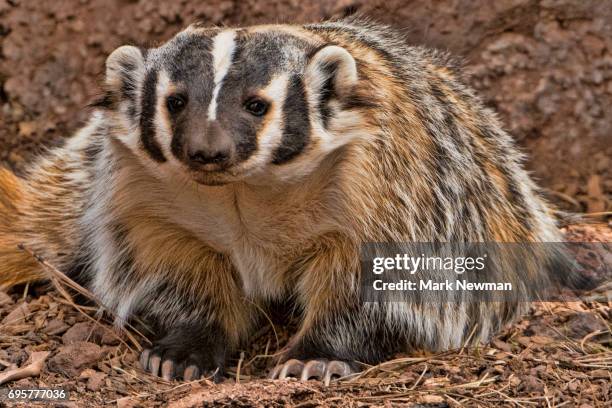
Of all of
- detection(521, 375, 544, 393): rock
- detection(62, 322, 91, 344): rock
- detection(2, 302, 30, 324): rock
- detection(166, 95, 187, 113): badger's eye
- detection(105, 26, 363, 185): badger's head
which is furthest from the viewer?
detection(2, 302, 30, 324): rock

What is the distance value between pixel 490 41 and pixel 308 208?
2.29 meters

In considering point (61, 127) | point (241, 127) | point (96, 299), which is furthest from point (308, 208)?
point (61, 127)

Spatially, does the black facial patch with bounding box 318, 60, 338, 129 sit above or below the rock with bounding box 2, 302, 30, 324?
above

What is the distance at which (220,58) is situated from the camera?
4.09 m

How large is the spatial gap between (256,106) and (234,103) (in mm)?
97

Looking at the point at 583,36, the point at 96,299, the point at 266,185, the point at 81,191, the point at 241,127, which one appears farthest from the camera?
the point at 583,36

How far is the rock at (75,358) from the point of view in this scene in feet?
14.6

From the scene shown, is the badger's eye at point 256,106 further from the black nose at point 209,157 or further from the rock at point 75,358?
the rock at point 75,358

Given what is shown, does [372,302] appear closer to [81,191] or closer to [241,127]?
[241,127]

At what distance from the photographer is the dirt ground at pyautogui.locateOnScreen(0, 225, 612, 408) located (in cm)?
410

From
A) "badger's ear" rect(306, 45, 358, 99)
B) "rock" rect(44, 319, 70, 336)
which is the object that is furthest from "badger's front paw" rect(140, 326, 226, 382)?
"badger's ear" rect(306, 45, 358, 99)

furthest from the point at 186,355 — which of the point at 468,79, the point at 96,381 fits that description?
the point at 468,79

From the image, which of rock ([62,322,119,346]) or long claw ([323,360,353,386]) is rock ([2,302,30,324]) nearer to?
rock ([62,322,119,346])

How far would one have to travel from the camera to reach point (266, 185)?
4.27 metres
